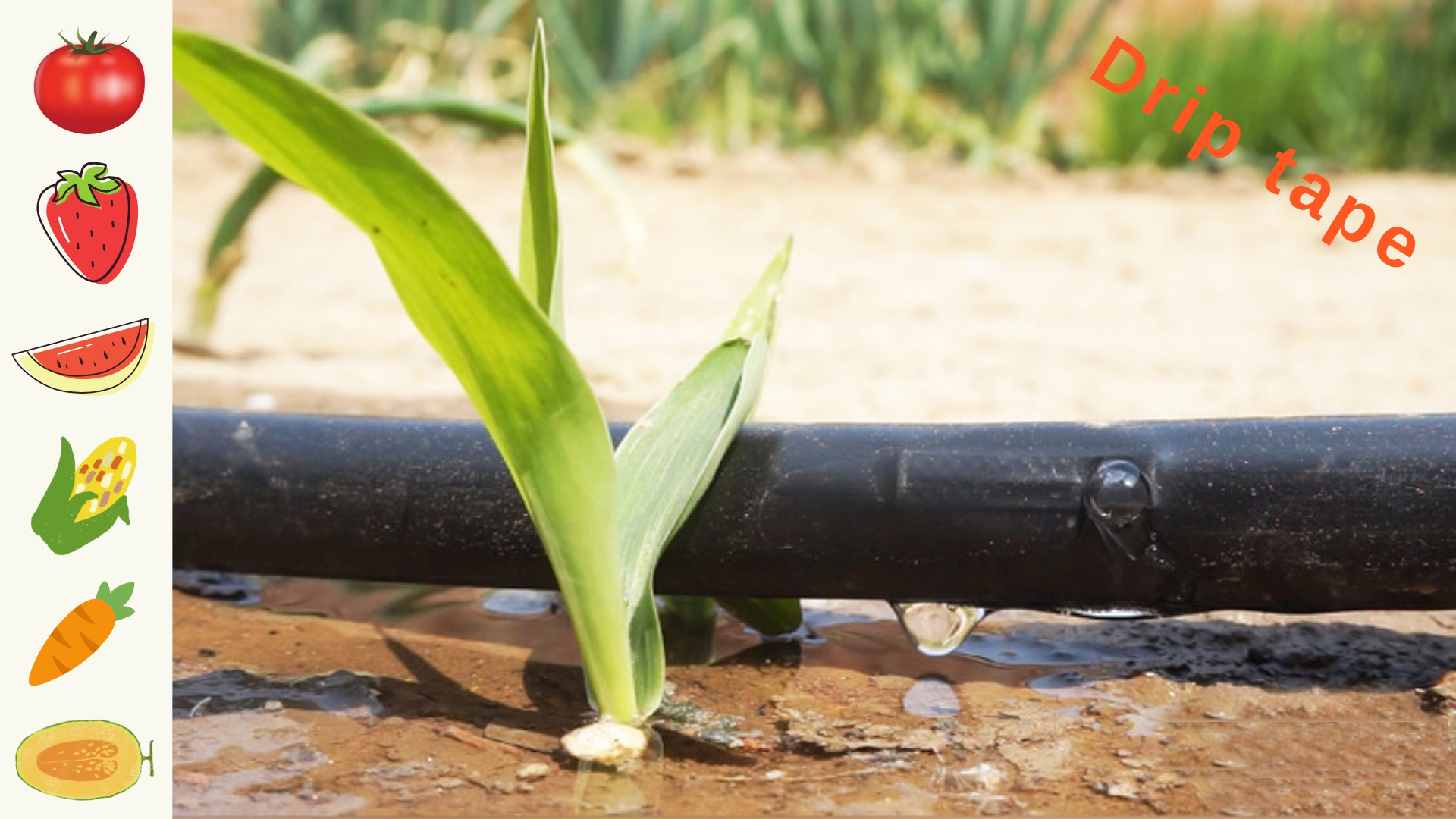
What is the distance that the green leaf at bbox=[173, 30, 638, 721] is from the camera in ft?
3.07

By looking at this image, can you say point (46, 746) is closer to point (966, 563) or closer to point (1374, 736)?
point (966, 563)

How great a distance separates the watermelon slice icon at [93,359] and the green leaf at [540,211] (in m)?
0.26

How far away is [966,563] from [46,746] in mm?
725

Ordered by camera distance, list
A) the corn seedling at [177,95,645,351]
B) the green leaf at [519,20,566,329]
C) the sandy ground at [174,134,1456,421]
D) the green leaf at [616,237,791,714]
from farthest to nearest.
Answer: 1. the sandy ground at [174,134,1456,421]
2. the corn seedling at [177,95,645,351]
3. the green leaf at [616,237,791,714]
4. the green leaf at [519,20,566,329]

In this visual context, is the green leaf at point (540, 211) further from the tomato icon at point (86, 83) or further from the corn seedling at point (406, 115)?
the corn seedling at point (406, 115)

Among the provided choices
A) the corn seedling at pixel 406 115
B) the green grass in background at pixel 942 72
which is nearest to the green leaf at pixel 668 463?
the corn seedling at pixel 406 115

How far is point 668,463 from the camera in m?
1.18

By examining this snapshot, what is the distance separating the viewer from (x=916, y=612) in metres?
1.32

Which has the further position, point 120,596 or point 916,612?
point 916,612

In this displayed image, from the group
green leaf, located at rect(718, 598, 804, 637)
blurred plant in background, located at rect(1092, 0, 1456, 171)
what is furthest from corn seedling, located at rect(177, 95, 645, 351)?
blurred plant in background, located at rect(1092, 0, 1456, 171)

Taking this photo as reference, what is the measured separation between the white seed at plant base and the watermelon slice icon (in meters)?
0.42

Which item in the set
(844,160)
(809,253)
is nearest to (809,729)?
(809,253)

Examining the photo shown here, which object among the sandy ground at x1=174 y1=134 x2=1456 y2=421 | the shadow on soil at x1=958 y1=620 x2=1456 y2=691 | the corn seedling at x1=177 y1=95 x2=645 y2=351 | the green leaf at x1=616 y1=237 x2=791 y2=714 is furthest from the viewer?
the sandy ground at x1=174 y1=134 x2=1456 y2=421

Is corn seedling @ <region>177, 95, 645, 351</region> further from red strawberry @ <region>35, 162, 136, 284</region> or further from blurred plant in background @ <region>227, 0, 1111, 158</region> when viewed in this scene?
blurred plant in background @ <region>227, 0, 1111, 158</region>
